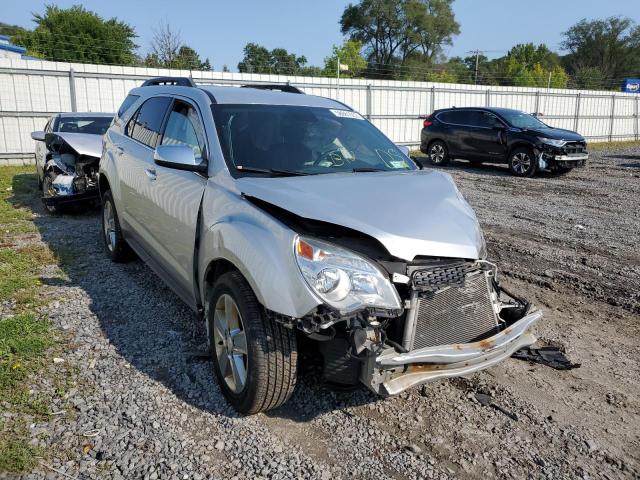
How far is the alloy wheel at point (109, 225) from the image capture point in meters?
5.94

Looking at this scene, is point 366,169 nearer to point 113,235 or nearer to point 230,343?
point 230,343

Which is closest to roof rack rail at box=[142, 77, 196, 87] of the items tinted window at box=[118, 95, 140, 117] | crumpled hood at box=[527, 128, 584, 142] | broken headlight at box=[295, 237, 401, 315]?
tinted window at box=[118, 95, 140, 117]

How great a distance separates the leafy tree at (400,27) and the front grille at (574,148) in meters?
52.4

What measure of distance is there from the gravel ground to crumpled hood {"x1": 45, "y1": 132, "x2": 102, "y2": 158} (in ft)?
10.3

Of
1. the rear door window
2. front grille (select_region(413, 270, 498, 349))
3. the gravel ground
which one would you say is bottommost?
the gravel ground

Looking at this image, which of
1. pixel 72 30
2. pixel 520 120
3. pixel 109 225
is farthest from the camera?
pixel 72 30

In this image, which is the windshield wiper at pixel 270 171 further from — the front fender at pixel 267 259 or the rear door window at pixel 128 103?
the rear door window at pixel 128 103

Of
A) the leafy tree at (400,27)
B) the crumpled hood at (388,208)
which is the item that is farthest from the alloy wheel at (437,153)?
the leafy tree at (400,27)

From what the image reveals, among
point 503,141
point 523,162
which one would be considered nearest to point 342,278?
point 523,162

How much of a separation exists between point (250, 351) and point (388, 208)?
3.58ft

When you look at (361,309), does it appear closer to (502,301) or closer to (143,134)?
(502,301)

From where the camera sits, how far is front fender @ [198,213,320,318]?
2.68m

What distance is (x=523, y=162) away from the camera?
14250mm

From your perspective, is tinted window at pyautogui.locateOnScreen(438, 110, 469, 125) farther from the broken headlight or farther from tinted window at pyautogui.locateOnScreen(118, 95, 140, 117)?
the broken headlight
